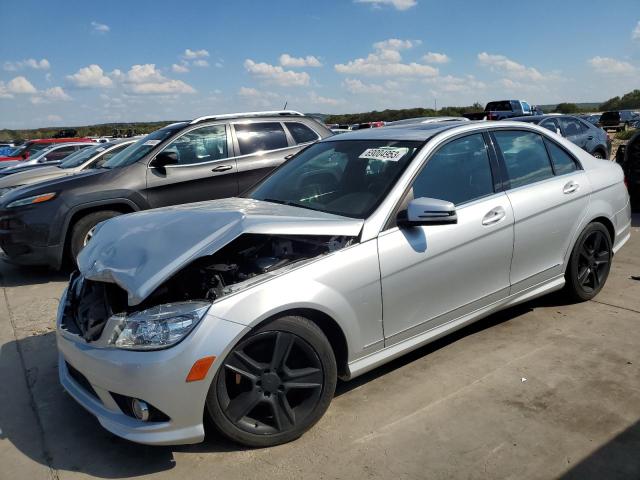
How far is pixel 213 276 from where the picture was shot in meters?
2.94

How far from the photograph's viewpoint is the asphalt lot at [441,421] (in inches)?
106

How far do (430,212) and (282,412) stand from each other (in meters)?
1.40

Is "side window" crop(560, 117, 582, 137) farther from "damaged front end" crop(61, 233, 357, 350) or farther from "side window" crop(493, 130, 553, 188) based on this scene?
"damaged front end" crop(61, 233, 357, 350)

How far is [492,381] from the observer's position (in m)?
3.47

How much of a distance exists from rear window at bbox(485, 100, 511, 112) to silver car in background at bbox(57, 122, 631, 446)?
85.2 feet

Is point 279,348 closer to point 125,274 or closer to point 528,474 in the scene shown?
point 125,274

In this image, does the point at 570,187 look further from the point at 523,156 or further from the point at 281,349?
the point at 281,349

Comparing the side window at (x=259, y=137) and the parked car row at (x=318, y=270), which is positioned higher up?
the side window at (x=259, y=137)

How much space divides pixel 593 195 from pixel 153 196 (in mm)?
4785

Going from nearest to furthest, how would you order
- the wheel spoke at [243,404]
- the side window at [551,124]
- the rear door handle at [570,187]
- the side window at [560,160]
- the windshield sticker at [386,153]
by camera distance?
the wheel spoke at [243,404], the windshield sticker at [386,153], the rear door handle at [570,187], the side window at [560,160], the side window at [551,124]

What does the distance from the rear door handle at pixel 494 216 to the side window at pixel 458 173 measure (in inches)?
5.6

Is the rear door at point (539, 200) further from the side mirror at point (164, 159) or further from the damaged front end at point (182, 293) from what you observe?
the side mirror at point (164, 159)

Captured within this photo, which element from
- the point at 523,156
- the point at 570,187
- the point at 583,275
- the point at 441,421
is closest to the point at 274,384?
the point at 441,421

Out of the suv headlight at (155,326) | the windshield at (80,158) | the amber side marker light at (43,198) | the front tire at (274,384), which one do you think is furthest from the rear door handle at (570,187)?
the windshield at (80,158)
